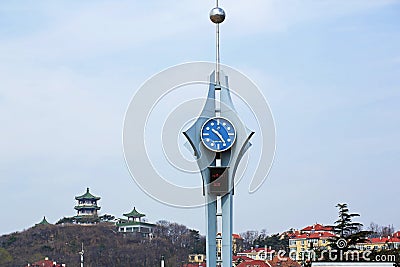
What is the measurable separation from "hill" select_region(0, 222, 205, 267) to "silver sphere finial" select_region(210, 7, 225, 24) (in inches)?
771

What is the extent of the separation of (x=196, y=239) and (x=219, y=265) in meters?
21.3

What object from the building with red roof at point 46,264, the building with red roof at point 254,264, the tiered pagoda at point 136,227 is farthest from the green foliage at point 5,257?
the building with red roof at point 254,264

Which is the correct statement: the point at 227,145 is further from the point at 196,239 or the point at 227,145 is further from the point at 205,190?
the point at 196,239

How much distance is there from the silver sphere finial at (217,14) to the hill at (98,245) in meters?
19.6

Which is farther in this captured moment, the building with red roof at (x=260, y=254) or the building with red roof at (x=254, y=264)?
the building with red roof at (x=260, y=254)

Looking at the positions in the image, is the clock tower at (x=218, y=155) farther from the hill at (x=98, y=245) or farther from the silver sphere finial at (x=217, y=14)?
the hill at (x=98, y=245)

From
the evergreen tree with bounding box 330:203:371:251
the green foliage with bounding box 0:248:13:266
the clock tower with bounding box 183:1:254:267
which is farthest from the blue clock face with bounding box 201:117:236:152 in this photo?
the green foliage with bounding box 0:248:13:266

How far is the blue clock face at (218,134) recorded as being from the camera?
1169 cm

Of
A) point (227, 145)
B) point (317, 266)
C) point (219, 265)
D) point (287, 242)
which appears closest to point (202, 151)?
point (227, 145)

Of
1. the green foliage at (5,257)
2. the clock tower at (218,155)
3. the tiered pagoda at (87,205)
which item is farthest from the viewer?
the tiered pagoda at (87,205)

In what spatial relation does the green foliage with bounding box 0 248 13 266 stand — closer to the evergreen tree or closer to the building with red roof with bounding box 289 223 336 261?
the building with red roof with bounding box 289 223 336 261

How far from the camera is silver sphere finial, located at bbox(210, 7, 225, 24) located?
12219 mm

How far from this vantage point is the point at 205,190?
466 inches

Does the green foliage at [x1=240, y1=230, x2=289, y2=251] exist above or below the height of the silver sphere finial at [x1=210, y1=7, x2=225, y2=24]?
below
